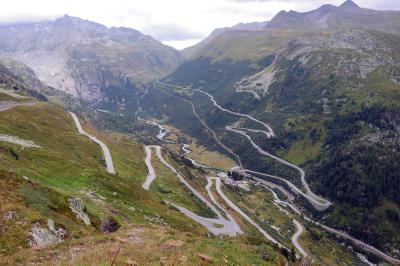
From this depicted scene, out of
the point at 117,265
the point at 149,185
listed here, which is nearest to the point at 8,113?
the point at 149,185

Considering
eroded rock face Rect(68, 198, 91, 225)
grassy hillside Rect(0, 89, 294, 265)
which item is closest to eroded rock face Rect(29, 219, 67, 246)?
grassy hillside Rect(0, 89, 294, 265)

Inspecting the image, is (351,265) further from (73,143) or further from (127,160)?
(73,143)

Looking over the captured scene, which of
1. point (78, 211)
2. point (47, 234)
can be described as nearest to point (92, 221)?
point (78, 211)

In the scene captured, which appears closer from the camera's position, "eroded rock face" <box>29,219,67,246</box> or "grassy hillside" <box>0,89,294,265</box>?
"grassy hillside" <box>0,89,294,265</box>

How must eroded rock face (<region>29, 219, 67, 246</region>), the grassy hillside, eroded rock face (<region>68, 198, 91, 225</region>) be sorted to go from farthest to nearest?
1. eroded rock face (<region>68, 198, 91, 225</region>)
2. eroded rock face (<region>29, 219, 67, 246</region>)
3. the grassy hillside

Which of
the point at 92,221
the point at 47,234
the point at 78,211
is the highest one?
the point at 47,234

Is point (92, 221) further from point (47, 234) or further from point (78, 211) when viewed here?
point (47, 234)

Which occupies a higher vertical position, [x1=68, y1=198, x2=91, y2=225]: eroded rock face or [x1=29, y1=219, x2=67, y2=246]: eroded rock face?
[x1=29, y1=219, x2=67, y2=246]: eroded rock face

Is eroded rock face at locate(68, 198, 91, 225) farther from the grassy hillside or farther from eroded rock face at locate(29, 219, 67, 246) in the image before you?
eroded rock face at locate(29, 219, 67, 246)

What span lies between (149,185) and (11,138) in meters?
55.4

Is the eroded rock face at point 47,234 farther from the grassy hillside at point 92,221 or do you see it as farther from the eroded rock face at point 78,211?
the eroded rock face at point 78,211

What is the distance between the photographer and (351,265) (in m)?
187

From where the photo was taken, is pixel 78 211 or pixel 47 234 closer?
pixel 47 234

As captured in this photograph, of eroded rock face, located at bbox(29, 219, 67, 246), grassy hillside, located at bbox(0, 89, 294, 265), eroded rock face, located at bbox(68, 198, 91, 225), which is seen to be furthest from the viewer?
eroded rock face, located at bbox(68, 198, 91, 225)
